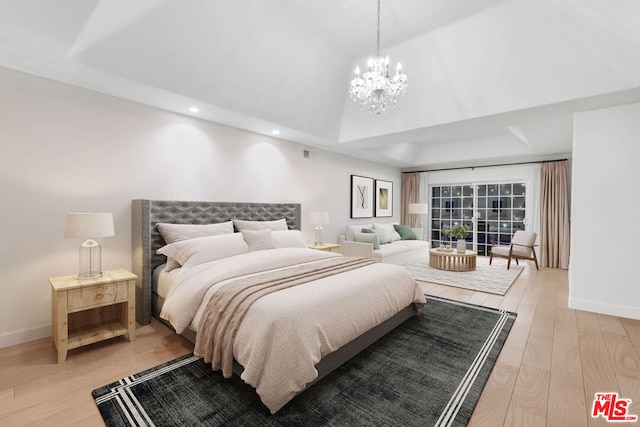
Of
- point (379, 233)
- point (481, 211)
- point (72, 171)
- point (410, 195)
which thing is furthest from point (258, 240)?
Result: point (481, 211)

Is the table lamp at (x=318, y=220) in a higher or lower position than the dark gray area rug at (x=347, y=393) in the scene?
higher

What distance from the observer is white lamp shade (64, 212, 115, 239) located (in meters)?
2.36

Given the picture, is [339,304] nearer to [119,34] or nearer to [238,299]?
[238,299]

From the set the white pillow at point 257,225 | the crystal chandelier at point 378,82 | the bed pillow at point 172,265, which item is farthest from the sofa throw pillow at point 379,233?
the bed pillow at point 172,265

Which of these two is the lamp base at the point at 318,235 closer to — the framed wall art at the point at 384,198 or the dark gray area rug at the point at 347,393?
the dark gray area rug at the point at 347,393

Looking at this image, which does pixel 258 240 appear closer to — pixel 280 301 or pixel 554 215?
pixel 280 301

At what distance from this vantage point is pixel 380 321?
7.97 feet

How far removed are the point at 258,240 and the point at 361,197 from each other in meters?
3.59

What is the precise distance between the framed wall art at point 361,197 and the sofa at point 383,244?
1.50ft

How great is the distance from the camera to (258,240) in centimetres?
341

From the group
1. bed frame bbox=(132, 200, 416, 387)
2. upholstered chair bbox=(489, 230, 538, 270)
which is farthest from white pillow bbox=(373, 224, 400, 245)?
bed frame bbox=(132, 200, 416, 387)

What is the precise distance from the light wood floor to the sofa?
2482mm

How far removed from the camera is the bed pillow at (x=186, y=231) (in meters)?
3.05

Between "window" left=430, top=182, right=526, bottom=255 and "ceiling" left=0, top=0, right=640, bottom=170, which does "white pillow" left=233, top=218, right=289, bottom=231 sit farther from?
"window" left=430, top=182, right=526, bottom=255
